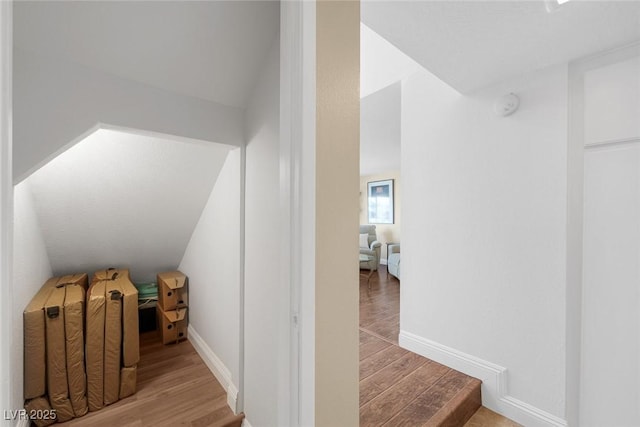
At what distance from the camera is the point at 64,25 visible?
34.4 inches

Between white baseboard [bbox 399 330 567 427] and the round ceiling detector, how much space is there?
5.10 feet

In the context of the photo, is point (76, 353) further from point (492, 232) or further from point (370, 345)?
point (492, 232)

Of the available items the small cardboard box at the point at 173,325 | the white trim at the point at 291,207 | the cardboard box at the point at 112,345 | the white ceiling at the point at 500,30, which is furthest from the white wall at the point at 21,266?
the white ceiling at the point at 500,30

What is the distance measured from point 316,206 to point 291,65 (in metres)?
0.45

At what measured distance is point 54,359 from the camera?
1412mm

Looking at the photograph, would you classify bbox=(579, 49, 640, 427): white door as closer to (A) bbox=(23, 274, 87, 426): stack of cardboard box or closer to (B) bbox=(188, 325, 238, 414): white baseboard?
(B) bbox=(188, 325, 238, 414): white baseboard

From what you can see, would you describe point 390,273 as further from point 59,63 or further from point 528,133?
point 59,63

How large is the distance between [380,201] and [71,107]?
19.4ft

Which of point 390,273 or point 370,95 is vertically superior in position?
point 370,95

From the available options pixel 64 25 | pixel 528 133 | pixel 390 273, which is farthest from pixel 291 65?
pixel 390 273

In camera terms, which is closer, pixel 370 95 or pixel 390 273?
pixel 370 95

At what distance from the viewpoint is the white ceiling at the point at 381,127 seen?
8.06ft

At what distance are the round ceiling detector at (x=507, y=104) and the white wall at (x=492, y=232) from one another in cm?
3

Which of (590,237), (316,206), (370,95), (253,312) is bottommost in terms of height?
(253,312)
